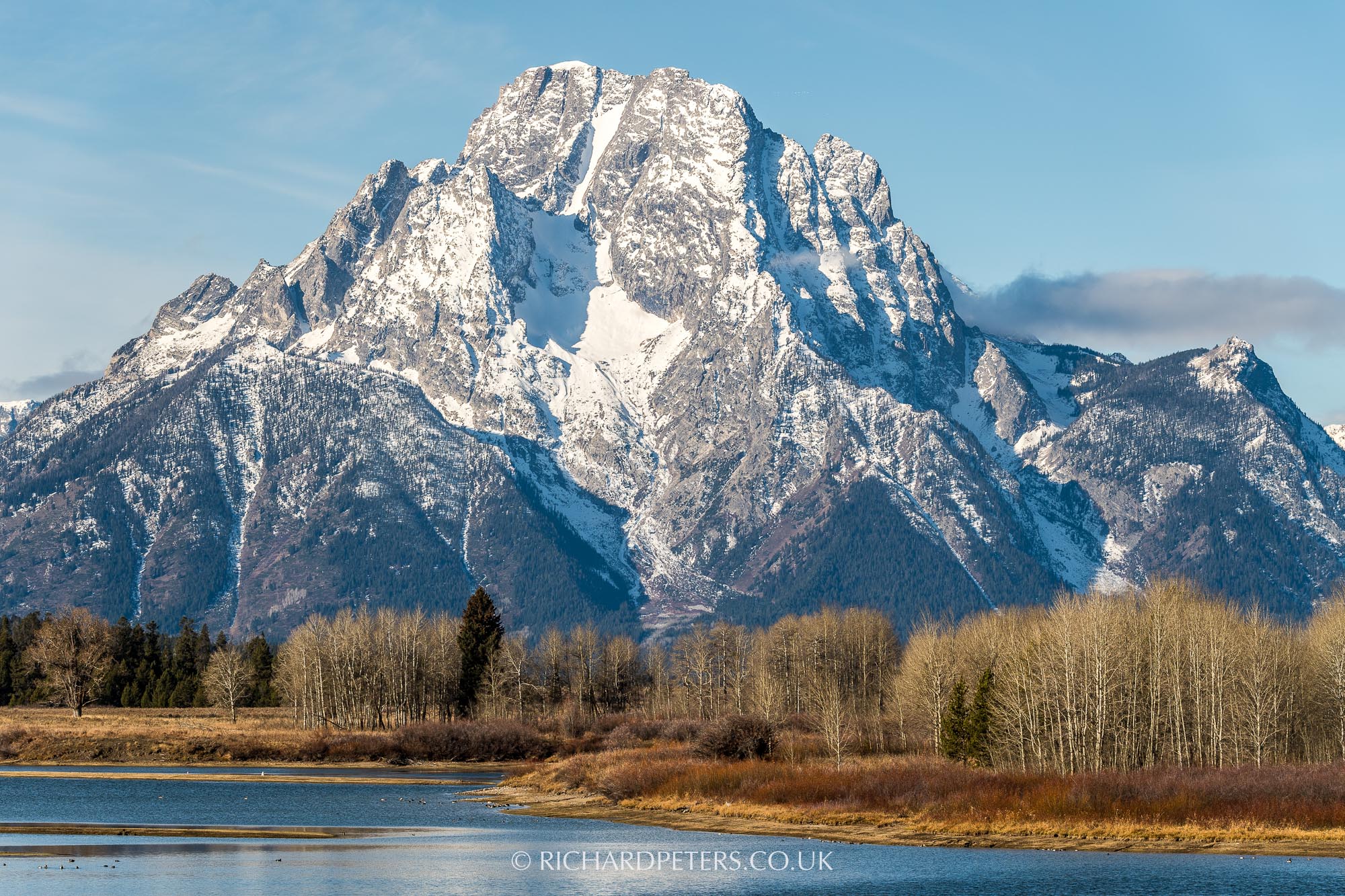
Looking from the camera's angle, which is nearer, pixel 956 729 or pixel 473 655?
pixel 956 729

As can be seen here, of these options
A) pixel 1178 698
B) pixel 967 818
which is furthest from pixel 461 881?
pixel 1178 698

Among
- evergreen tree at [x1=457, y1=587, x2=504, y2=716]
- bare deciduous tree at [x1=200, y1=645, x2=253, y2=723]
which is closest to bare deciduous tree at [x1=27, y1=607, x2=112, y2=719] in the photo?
bare deciduous tree at [x1=200, y1=645, x2=253, y2=723]

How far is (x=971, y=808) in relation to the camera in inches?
3506

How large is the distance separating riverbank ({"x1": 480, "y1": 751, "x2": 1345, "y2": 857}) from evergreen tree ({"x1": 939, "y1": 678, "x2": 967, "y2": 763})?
469 inches

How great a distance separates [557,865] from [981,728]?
167 ft

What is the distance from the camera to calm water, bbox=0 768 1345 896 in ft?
221

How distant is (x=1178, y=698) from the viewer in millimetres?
113188

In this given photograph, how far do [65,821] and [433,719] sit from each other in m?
90.9

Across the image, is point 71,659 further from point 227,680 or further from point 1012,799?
point 1012,799

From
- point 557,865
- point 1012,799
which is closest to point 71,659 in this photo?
point 557,865

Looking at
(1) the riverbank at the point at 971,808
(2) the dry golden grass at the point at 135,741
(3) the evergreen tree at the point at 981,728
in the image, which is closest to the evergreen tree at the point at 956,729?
(3) the evergreen tree at the point at 981,728

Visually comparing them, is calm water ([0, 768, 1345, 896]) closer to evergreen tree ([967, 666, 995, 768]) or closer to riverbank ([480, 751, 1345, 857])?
riverbank ([480, 751, 1345, 857])

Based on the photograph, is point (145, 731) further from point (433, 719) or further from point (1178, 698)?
point (1178, 698)

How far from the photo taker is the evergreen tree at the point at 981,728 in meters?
116
